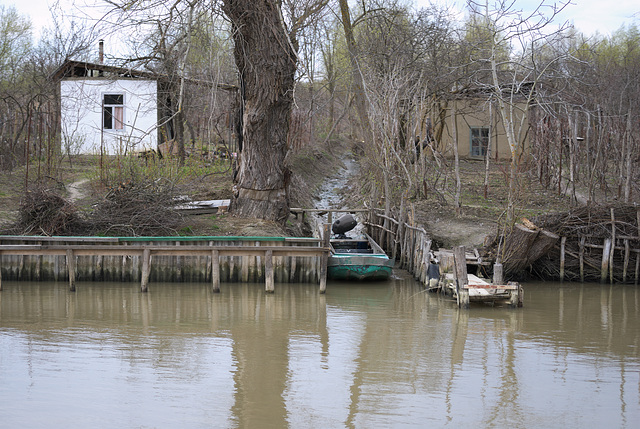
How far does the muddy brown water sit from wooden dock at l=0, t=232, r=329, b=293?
2.49ft

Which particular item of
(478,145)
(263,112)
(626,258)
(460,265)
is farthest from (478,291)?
(478,145)

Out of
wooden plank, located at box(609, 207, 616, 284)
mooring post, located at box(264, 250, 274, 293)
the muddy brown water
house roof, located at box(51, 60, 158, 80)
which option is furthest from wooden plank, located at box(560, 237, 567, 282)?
house roof, located at box(51, 60, 158, 80)

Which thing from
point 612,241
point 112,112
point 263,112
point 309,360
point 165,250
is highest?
point 112,112

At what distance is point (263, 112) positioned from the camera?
61.2 ft

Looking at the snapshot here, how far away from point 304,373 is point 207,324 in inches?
138

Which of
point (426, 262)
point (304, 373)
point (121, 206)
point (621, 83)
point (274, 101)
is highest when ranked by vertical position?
point (621, 83)

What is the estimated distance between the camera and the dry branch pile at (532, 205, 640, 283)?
1630 centimetres


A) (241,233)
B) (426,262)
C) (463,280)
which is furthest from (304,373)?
(241,233)

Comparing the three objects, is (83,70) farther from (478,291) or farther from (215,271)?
(478,291)

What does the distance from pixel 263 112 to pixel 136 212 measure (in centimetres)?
456

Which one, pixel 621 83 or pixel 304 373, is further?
pixel 621 83

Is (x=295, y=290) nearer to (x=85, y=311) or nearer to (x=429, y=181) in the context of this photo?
(x=85, y=311)

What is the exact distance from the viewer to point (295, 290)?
15.5m

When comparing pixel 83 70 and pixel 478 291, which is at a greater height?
pixel 83 70
